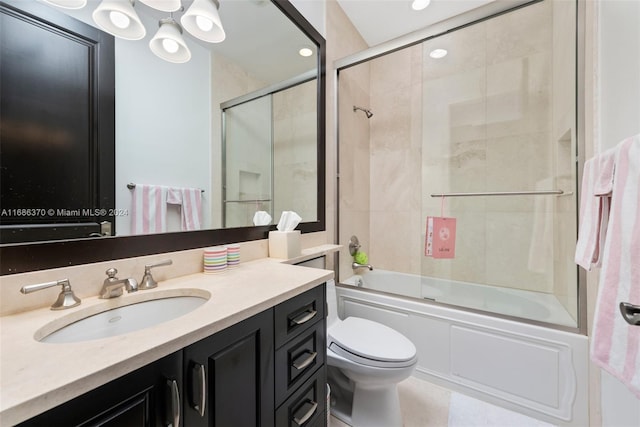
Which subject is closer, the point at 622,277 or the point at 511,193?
the point at 622,277

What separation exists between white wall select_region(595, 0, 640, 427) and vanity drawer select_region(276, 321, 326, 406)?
1021mm

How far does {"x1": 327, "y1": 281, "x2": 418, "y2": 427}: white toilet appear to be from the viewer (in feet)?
3.80

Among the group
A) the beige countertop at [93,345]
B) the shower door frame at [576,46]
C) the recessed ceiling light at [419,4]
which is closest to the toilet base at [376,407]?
the shower door frame at [576,46]

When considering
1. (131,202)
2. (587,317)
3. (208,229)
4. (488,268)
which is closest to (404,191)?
(488,268)

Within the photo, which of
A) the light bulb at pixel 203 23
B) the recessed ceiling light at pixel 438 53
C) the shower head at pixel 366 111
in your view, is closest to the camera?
the light bulb at pixel 203 23

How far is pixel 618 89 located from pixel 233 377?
165 cm

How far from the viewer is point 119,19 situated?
834 mm

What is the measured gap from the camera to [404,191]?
2.37m

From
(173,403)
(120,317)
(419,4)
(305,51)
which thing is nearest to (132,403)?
(173,403)

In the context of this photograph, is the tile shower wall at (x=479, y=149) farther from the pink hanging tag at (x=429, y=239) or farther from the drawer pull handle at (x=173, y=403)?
the drawer pull handle at (x=173, y=403)

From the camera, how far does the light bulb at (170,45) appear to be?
970mm

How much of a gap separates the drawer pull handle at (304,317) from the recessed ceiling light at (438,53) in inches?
91.2

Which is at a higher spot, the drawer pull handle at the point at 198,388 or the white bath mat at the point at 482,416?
the drawer pull handle at the point at 198,388

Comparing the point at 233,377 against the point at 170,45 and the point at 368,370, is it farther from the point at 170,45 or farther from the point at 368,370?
the point at 170,45
